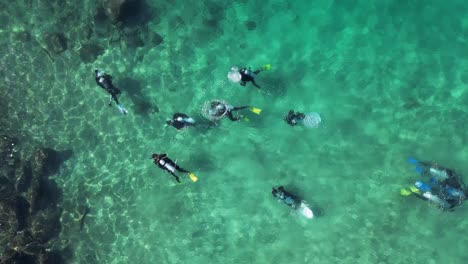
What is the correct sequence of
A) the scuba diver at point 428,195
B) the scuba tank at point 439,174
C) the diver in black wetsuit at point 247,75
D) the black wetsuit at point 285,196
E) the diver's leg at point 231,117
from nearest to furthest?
the scuba diver at point 428,195, the scuba tank at point 439,174, the black wetsuit at point 285,196, the diver in black wetsuit at point 247,75, the diver's leg at point 231,117

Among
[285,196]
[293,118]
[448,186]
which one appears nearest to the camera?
[448,186]

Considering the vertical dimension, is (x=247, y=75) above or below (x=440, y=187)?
above

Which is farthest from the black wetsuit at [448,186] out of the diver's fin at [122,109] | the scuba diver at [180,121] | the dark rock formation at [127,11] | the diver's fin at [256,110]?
the dark rock formation at [127,11]

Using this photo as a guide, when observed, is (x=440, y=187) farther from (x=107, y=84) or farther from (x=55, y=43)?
(x=55, y=43)

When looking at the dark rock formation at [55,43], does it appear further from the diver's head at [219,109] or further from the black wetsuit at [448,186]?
the black wetsuit at [448,186]

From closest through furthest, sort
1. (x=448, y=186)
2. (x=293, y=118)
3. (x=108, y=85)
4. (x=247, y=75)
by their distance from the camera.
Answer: (x=448, y=186) → (x=247, y=75) → (x=293, y=118) → (x=108, y=85)

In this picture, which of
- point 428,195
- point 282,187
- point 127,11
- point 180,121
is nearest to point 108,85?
point 180,121
